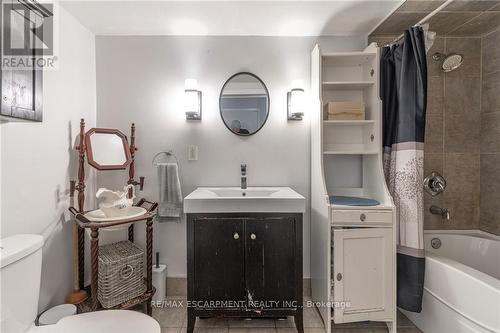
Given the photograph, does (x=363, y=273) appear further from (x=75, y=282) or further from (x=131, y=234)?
(x=75, y=282)

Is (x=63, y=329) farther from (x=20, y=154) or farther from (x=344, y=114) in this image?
(x=344, y=114)

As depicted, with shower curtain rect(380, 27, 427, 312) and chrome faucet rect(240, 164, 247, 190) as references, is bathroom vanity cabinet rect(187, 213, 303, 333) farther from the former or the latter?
shower curtain rect(380, 27, 427, 312)

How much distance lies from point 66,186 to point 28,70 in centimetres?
85

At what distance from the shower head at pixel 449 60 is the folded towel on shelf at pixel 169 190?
2352 mm

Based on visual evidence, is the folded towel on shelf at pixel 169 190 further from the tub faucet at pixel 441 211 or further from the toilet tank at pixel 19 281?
the tub faucet at pixel 441 211

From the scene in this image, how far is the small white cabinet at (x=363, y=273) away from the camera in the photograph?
1.70 meters

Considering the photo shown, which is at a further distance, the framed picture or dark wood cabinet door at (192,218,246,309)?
dark wood cabinet door at (192,218,246,309)

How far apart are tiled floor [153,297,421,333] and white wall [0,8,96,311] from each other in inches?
32.1

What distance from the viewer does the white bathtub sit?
1.33m

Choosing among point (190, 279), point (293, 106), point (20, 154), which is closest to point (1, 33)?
point (20, 154)

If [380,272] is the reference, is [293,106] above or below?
above

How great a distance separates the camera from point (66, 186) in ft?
6.06

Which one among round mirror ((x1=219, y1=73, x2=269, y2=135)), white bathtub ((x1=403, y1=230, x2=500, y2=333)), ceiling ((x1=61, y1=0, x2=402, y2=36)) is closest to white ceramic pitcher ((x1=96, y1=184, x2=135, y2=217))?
round mirror ((x1=219, y1=73, x2=269, y2=135))

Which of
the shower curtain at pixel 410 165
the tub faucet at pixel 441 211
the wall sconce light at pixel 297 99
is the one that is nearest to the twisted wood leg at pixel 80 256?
the wall sconce light at pixel 297 99
